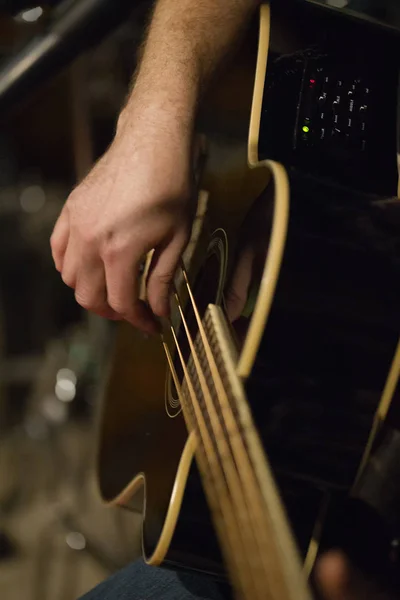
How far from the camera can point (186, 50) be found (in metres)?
0.68

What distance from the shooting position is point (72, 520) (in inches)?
60.1

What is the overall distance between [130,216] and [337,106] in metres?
0.29

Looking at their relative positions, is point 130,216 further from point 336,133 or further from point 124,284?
point 336,133

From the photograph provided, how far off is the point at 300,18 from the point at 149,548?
0.62 m

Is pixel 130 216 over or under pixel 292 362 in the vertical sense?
over

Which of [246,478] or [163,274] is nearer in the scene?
[246,478]

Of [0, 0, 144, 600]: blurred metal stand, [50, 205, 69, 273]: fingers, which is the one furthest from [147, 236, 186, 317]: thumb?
[0, 0, 144, 600]: blurred metal stand

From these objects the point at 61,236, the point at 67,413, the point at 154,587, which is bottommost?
the point at 67,413

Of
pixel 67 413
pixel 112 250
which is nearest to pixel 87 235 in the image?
pixel 112 250

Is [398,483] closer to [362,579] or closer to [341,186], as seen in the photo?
[362,579]

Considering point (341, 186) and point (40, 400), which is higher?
point (341, 186)

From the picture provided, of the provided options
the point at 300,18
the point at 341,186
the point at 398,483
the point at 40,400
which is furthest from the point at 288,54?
the point at 40,400

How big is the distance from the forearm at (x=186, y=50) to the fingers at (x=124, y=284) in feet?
0.53

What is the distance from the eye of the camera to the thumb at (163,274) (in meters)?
0.63
